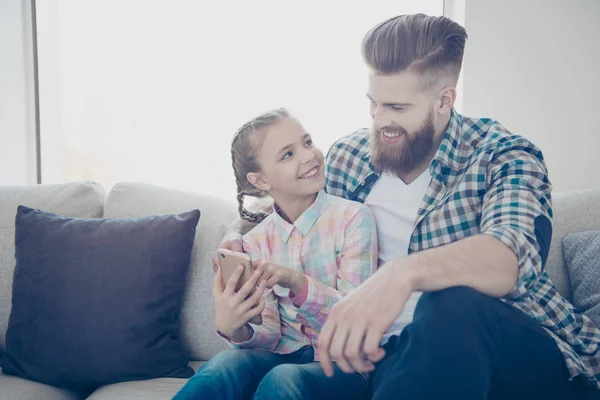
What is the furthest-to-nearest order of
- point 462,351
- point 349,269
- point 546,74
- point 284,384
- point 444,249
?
point 546,74 < point 349,269 < point 284,384 < point 444,249 < point 462,351

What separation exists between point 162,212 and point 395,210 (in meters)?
0.77

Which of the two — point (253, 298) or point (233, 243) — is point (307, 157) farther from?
point (253, 298)

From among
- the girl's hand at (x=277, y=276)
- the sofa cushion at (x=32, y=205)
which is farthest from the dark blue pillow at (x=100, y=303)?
the girl's hand at (x=277, y=276)

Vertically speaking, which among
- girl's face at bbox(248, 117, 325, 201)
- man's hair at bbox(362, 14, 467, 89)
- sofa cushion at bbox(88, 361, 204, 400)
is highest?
man's hair at bbox(362, 14, 467, 89)

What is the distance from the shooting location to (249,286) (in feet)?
4.09

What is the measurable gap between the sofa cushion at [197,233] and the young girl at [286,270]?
0.19 meters

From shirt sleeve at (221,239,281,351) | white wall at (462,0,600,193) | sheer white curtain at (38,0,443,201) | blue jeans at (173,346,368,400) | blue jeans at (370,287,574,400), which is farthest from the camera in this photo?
sheer white curtain at (38,0,443,201)

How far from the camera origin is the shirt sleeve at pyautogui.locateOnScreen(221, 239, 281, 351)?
54.7 inches

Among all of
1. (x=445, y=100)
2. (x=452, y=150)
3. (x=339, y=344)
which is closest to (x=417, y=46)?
(x=445, y=100)

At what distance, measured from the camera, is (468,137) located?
4.87 feet

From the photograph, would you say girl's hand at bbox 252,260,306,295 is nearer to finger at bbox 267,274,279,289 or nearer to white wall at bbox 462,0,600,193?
finger at bbox 267,274,279,289

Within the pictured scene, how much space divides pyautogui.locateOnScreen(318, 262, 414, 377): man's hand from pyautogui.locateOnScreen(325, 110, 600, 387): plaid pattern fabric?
24cm

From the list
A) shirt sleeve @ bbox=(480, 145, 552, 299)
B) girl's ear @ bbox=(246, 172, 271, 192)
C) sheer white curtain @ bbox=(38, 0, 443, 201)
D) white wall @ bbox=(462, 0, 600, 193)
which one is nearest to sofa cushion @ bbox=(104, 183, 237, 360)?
girl's ear @ bbox=(246, 172, 271, 192)

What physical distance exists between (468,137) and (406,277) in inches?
26.5
